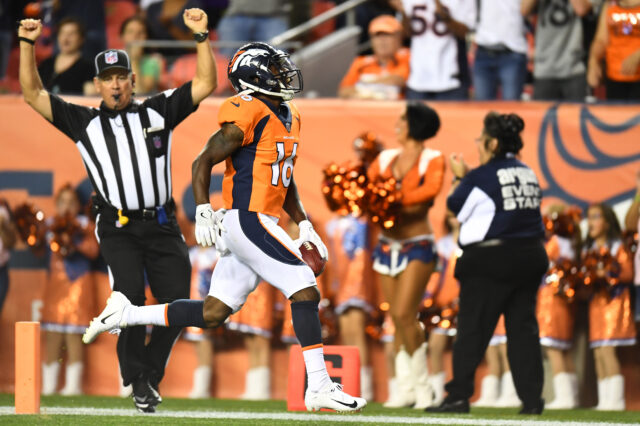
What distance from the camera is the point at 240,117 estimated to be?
616 cm

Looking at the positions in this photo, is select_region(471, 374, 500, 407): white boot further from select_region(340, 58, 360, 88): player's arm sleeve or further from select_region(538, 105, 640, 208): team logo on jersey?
select_region(340, 58, 360, 88): player's arm sleeve

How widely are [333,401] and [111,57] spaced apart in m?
2.68

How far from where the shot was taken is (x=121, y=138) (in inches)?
288

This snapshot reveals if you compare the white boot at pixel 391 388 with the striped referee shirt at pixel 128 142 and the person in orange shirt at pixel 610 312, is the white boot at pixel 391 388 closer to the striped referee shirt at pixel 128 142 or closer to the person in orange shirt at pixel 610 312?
the person in orange shirt at pixel 610 312

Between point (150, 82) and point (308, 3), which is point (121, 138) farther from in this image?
point (308, 3)

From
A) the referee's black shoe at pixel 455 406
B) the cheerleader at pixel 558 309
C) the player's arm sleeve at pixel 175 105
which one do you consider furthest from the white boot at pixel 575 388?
the player's arm sleeve at pixel 175 105

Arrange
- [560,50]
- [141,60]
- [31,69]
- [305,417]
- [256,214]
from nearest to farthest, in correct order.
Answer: [256,214] → [305,417] → [31,69] → [560,50] → [141,60]

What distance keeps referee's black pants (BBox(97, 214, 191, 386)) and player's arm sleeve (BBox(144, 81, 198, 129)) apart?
2.00ft

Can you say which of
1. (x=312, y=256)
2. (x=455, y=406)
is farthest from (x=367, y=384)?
(x=312, y=256)

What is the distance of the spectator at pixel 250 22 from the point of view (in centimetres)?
1085

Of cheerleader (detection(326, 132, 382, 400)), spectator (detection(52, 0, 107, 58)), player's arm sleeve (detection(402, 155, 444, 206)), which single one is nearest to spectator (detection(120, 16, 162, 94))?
spectator (detection(52, 0, 107, 58))

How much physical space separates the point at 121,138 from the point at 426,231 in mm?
2355

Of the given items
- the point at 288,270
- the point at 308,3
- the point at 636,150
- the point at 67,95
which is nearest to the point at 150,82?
the point at 67,95

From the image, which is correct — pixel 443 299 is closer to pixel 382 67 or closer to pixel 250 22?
pixel 382 67
